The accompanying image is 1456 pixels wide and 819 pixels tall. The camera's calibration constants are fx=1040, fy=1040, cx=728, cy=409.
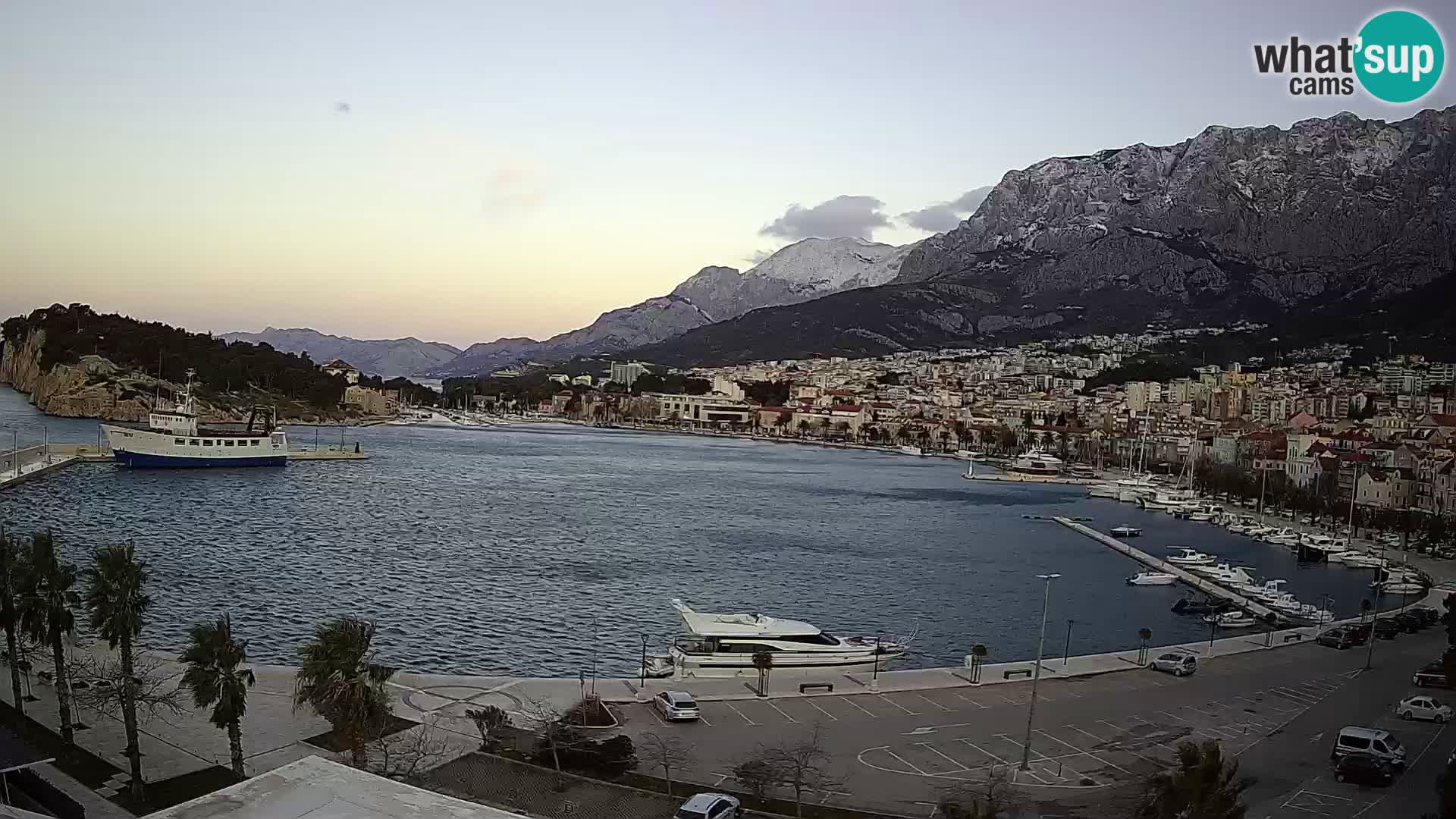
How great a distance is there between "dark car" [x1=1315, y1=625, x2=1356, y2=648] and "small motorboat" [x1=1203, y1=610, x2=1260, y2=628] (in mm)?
2962

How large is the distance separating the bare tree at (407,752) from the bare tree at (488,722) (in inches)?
16.7

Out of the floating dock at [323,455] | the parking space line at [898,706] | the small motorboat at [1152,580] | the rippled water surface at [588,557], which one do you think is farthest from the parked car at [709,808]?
the floating dock at [323,455]

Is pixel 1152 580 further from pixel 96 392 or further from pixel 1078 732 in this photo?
pixel 96 392

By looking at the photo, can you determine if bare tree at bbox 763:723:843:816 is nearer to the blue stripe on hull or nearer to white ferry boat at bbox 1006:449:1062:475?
the blue stripe on hull

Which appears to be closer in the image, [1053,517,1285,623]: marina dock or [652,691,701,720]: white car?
[652,691,701,720]: white car

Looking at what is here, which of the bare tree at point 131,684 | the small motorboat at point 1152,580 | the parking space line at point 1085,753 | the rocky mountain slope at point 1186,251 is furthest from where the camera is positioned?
the rocky mountain slope at point 1186,251

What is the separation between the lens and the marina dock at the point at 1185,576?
26.2 m

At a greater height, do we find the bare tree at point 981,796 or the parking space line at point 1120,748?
the bare tree at point 981,796

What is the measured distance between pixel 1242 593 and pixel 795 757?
21.5 meters

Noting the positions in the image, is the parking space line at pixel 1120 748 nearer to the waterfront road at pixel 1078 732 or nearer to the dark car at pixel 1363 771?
the waterfront road at pixel 1078 732

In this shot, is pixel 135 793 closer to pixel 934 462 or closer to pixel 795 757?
pixel 795 757

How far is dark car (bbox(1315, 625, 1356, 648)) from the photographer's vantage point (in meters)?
20.8

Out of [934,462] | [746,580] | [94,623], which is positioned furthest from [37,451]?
[934,462]

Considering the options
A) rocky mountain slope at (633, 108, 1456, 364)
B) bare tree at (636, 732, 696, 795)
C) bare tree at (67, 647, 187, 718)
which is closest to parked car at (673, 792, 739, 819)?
bare tree at (636, 732, 696, 795)
